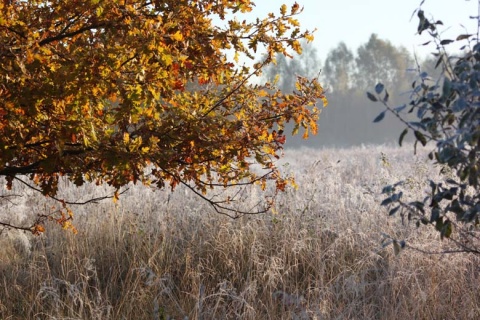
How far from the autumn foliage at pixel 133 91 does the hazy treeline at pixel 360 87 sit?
47.1 m

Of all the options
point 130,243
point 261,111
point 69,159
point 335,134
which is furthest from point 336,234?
point 335,134

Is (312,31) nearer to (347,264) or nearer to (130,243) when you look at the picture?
(347,264)

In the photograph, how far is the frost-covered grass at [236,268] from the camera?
16.0 ft

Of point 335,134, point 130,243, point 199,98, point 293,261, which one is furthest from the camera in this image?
point 335,134

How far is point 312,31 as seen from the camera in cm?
372

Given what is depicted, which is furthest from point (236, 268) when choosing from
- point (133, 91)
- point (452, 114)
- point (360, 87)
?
point (360, 87)

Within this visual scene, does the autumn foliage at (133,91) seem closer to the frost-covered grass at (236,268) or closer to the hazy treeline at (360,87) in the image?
the frost-covered grass at (236,268)

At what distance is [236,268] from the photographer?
5746mm

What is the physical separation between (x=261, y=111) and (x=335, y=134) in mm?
51445

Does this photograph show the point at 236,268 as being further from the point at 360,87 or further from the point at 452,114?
the point at 360,87

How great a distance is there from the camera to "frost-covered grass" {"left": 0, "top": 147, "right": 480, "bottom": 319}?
488 centimetres

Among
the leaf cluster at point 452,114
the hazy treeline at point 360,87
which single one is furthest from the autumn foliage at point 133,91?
the hazy treeline at point 360,87

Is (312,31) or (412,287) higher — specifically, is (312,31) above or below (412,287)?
above

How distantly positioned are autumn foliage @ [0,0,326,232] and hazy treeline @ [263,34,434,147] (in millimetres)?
47097
